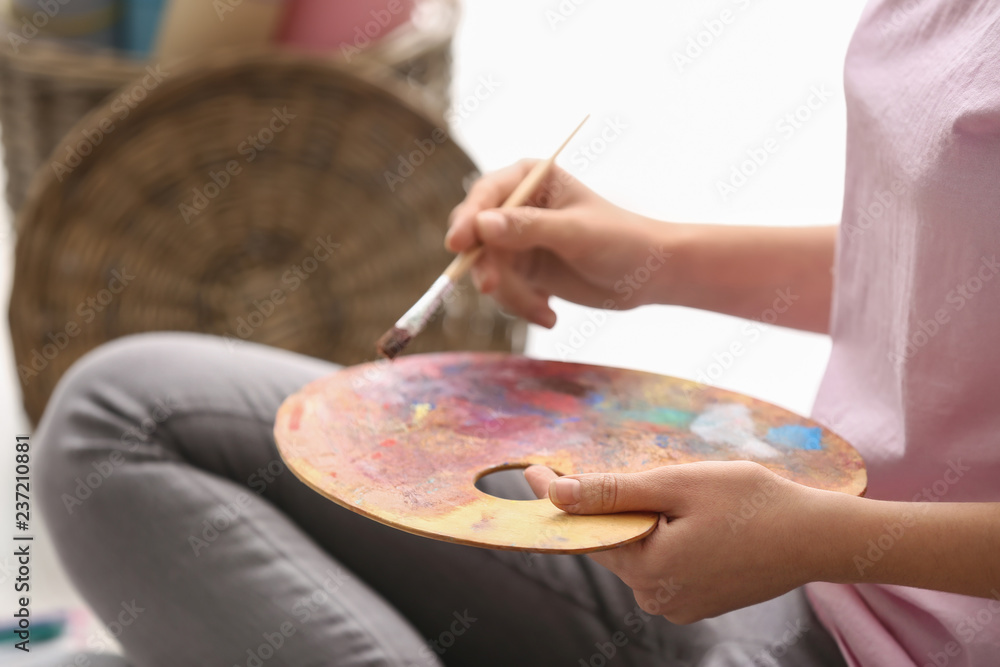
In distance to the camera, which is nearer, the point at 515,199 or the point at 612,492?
the point at 612,492

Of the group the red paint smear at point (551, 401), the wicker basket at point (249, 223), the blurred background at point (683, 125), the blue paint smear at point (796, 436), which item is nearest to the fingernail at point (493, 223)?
the red paint smear at point (551, 401)

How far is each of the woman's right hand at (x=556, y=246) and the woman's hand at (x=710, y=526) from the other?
220 mm

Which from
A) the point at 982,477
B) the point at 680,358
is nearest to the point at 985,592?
the point at 982,477

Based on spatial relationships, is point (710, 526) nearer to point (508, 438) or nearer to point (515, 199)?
point (508, 438)

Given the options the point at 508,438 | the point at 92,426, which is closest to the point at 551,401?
the point at 508,438

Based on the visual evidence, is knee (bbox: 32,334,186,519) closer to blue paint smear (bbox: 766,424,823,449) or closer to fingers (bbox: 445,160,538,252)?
fingers (bbox: 445,160,538,252)

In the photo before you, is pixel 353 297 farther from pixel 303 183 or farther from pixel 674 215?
pixel 674 215

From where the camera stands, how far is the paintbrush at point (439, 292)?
543mm

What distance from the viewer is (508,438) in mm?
513

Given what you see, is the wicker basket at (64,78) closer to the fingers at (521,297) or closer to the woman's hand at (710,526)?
the fingers at (521,297)

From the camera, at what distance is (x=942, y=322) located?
47cm

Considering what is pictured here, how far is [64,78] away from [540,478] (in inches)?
34.5

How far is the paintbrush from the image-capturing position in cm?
54

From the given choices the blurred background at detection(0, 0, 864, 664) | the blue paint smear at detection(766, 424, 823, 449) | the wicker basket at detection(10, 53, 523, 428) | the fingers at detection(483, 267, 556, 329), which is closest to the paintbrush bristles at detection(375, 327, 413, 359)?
the fingers at detection(483, 267, 556, 329)
